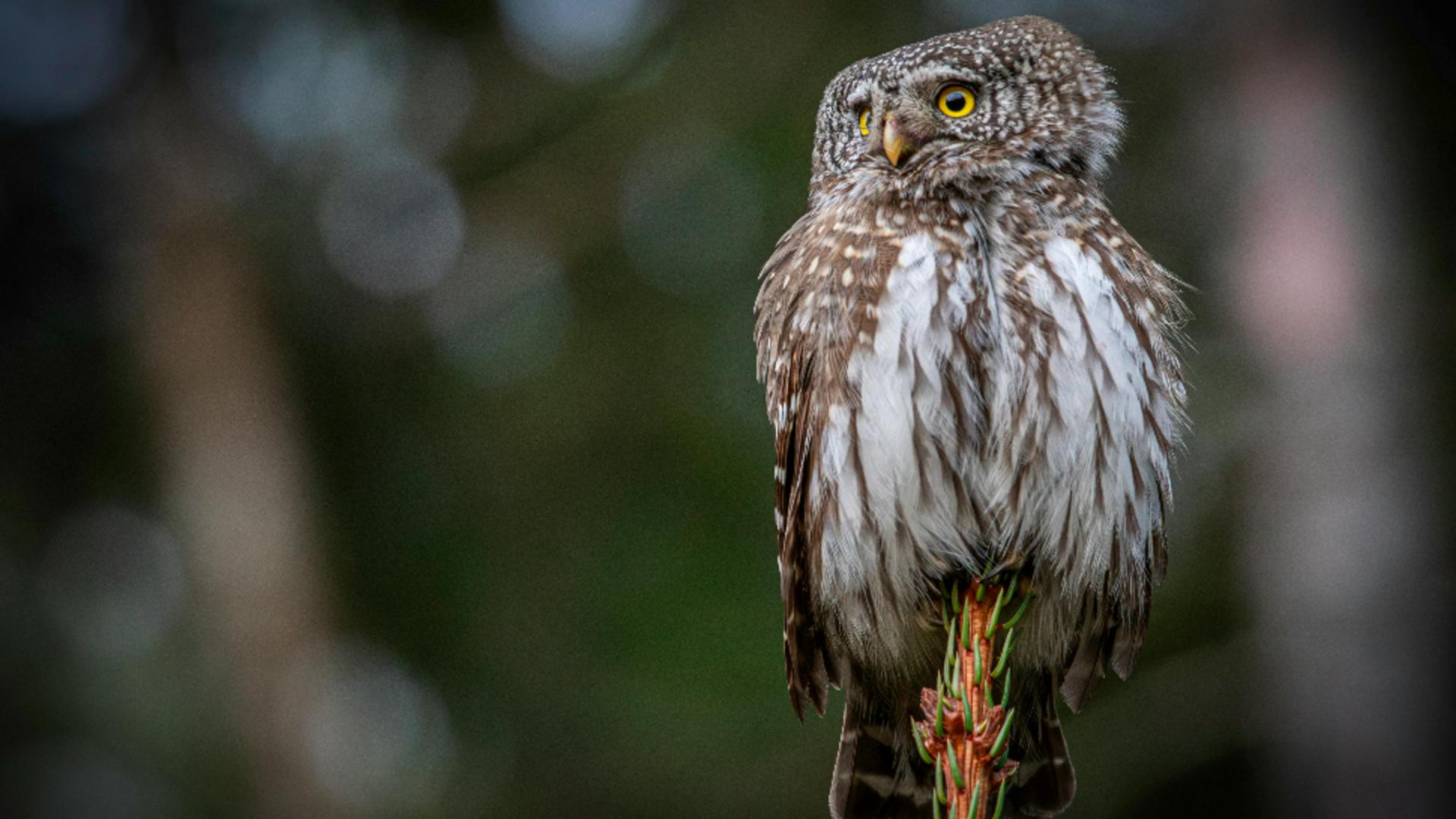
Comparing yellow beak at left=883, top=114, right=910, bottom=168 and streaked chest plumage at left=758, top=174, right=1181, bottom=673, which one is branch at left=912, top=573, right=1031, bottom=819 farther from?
yellow beak at left=883, top=114, right=910, bottom=168

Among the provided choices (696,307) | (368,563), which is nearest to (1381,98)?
(696,307)

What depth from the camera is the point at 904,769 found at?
3.35 metres

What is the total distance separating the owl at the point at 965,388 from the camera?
2857mm

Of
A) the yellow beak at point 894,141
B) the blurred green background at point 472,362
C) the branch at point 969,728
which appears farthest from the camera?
the blurred green background at point 472,362

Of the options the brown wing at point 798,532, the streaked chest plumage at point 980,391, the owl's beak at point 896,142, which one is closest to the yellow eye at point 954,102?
the owl's beak at point 896,142

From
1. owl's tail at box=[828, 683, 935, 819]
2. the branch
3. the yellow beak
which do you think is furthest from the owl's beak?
owl's tail at box=[828, 683, 935, 819]

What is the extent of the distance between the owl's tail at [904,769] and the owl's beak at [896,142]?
132 cm

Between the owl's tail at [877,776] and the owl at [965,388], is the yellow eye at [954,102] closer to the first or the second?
the owl at [965,388]

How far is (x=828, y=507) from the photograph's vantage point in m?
3.08

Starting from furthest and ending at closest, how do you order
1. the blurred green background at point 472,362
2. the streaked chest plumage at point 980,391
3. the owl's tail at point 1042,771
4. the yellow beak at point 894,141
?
the blurred green background at point 472,362
the owl's tail at point 1042,771
the yellow beak at point 894,141
the streaked chest plumage at point 980,391

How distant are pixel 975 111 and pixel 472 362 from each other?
320 centimetres

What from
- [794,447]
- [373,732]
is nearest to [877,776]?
[794,447]

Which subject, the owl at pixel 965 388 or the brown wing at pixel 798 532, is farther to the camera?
the brown wing at pixel 798 532

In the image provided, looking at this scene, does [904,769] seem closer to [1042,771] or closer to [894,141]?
[1042,771]
